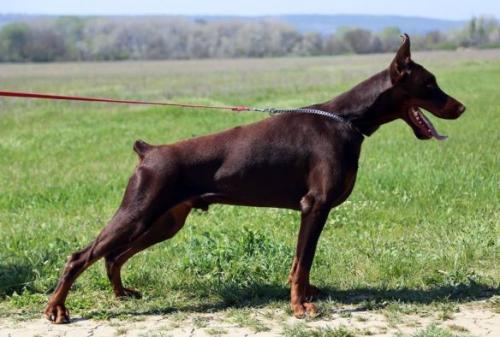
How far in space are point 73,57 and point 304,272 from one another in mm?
92567

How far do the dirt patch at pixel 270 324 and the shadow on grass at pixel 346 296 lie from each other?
0.44 ft

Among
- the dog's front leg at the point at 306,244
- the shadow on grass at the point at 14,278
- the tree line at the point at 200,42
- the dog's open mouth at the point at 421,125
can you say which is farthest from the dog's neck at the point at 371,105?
the tree line at the point at 200,42

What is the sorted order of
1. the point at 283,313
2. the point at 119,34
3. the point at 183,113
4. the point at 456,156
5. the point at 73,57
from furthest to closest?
the point at 119,34 → the point at 73,57 → the point at 183,113 → the point at 456,156 → the point at 283,313

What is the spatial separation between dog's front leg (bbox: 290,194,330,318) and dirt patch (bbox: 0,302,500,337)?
0.14 meters

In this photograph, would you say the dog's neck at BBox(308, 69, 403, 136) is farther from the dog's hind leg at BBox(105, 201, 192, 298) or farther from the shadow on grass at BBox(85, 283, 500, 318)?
the dog's hind leg at BBox(105, 201, 192, 298)

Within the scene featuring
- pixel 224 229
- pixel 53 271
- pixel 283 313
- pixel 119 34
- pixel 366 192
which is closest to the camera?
pixel 283 313

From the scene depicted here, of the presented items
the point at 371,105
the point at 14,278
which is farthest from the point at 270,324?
the point at 14,278

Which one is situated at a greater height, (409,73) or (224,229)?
(409,73)

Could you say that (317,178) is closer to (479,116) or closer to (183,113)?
(479,116)

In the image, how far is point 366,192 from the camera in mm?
10438

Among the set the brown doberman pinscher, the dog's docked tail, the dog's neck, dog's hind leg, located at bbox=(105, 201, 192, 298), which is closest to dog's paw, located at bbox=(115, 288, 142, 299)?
dog's hind leg, located at bbox=(105, 201, 192, 298)

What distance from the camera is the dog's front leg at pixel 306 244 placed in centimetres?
601

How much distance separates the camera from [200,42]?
123500mm

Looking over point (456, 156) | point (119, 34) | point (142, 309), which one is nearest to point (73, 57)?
point (119, 34)
